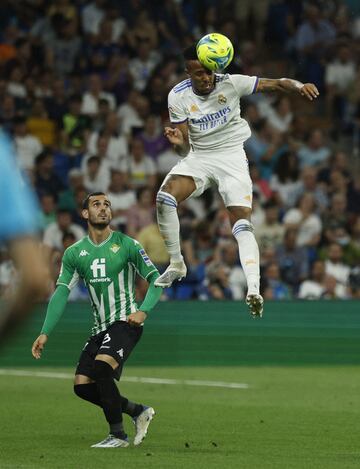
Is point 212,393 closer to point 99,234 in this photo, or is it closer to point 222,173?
point 222,173

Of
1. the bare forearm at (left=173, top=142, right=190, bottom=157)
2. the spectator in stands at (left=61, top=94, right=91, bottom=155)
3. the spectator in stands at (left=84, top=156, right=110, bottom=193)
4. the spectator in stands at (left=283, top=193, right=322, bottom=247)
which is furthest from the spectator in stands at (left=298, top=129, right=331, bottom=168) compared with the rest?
the bare forearm at (left=173, top=142, right=190, bottom=157)

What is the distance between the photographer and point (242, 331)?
1933 cm

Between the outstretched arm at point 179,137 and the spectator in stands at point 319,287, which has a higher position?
the outstretched arm at point 179,137

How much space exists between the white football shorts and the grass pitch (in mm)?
2139

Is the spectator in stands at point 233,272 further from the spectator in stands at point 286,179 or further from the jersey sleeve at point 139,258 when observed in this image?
the jersey sleeve at point 139,258

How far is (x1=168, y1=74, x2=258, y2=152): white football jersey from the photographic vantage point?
37.9ft

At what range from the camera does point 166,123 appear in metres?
22.4

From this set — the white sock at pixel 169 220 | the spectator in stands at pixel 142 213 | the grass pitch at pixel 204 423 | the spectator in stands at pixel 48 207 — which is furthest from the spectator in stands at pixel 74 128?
the white sock at pixel 169 220

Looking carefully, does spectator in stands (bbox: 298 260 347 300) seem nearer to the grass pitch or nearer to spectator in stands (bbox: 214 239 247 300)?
spectator in stands (bbox: 214 239 247 300)

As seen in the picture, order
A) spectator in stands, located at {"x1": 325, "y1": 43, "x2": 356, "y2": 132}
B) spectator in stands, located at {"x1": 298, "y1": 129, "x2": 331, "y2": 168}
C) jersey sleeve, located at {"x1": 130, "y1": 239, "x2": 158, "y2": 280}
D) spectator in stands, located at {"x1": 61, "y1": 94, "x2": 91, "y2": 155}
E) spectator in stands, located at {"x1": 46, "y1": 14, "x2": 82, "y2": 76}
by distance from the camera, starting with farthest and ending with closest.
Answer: spectator in stands, located at {"x1": 325, "y1": 43, "x2": 356, "y2": 132}, spectator in stands, located at {"x1": 46, "y1": 14, "x2": 82, "y2": 76}, spectator in stands, located at {"x1": 298, "y1": 129, "x2": 331, "y2": 168}, spectator in stands, located at {"x1": 61, "y1": 94, "x2": 91, "y2": 155}, jersey sleeve, located at {"x1": 130, "y1": 239, "x2": 158, "y2": 280}

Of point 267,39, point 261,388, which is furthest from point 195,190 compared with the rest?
point 267,39

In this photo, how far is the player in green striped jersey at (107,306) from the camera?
10.7m

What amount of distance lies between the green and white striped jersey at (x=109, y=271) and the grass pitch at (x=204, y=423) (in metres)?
1.15

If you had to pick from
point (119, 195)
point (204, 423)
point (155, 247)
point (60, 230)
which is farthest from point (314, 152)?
point (204, 423)
